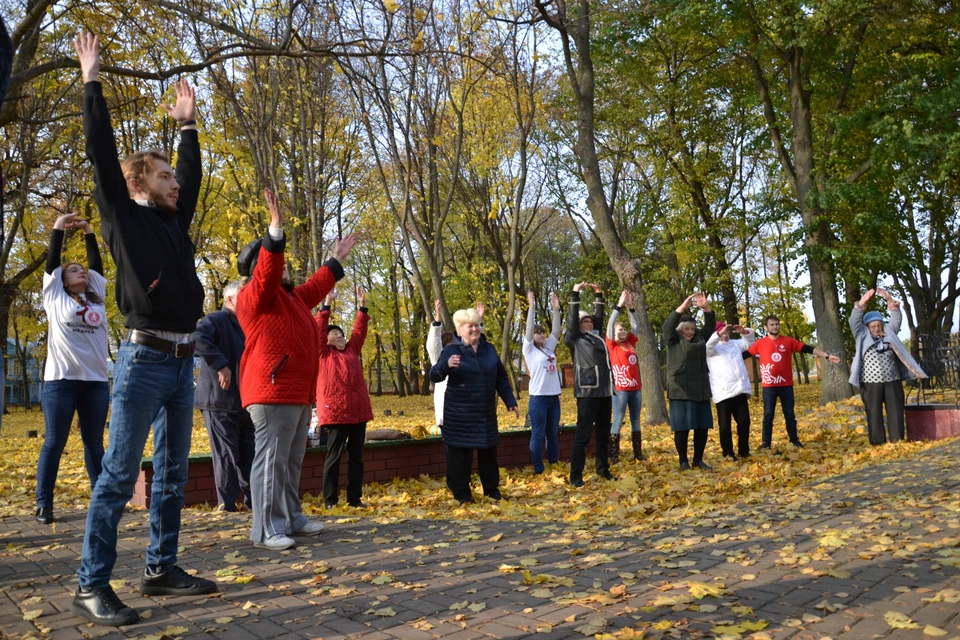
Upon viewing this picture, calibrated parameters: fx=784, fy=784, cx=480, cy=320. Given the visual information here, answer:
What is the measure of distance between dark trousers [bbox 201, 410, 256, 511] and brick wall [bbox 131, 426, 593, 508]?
530 millimetres

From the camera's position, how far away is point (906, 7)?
1716 cm

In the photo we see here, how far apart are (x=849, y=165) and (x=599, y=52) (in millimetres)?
6767

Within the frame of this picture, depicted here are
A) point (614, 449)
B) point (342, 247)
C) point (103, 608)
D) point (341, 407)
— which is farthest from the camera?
point (614, 449)

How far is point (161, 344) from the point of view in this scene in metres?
4.04

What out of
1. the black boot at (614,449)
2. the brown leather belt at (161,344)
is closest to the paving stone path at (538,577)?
the brown leather belt at (161,344)

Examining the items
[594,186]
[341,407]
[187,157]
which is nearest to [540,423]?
[341,407]

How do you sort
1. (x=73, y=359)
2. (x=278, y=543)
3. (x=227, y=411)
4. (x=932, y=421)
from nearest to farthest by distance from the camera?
(x=278, y=543) < (x=73, y=359) < (x=227, y=411) < (x=932, y=421)

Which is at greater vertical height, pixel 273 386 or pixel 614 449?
pixel 273 386

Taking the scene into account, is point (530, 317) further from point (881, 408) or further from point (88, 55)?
point (88, 55)

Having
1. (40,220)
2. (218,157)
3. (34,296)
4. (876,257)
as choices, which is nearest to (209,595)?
(218,157)

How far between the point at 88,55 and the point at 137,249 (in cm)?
100

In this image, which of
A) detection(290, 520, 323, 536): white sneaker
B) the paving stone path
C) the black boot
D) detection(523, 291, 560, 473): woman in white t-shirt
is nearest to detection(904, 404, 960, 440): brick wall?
the black boot

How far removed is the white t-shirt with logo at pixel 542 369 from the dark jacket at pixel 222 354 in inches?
176

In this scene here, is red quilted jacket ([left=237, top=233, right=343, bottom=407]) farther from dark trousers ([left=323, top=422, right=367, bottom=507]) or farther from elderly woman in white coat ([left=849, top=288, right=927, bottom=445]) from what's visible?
elderly woman in white coat ([left=849, top=288, right=927, bottom=445])
